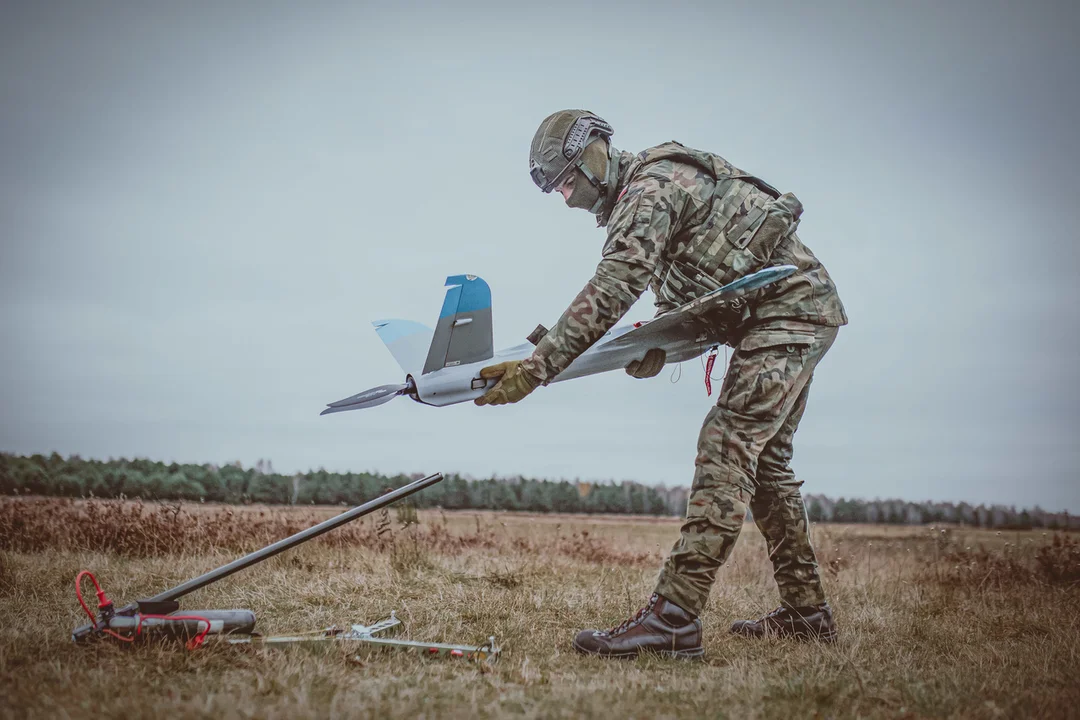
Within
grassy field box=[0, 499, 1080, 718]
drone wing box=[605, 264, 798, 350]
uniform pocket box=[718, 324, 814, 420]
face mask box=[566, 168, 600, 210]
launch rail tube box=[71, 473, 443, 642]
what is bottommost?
grassy field box=[0, 499, 1080, 718]

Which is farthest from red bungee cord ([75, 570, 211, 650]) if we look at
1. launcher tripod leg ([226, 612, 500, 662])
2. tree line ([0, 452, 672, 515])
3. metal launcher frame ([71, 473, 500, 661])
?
tree line ([0, 452, 672, 515])

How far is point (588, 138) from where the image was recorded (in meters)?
4.11

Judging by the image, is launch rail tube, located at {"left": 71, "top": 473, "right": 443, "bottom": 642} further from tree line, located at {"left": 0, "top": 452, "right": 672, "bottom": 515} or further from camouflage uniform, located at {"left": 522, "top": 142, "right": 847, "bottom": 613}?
tree line, located at {"left": 0, "top": 452, "right": 672, "bottom": 515}

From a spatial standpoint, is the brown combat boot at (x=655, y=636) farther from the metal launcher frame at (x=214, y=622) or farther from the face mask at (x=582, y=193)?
the face mask at (x=582, y=193)

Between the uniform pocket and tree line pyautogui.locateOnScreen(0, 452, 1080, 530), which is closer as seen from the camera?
the uniform pocket

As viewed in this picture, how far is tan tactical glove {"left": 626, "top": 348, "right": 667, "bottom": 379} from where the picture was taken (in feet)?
14.8

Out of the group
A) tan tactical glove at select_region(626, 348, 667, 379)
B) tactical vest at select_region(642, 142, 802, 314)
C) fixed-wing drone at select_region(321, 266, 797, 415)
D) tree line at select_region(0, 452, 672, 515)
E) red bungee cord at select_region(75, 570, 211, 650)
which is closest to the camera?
red bungee cord at select_region(75, 570, 211, 650)

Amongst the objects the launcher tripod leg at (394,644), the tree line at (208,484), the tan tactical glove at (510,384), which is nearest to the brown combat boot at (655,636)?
the launcher tripod leg at (394,644)

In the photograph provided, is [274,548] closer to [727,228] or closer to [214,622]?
[214,622]

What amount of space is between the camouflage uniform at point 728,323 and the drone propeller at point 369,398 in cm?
90

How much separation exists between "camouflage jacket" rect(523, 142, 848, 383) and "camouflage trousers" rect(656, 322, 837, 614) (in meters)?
0.19

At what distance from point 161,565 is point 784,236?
5414 mm

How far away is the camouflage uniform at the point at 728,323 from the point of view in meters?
3.58

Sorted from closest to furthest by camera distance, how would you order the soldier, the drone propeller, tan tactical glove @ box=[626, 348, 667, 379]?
1. the soldier
2. the drone propeller
3. tan tactical glove @ box=[626, 348, 667, 379]
